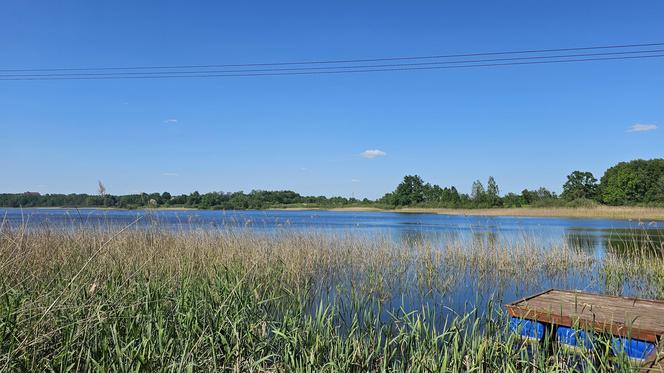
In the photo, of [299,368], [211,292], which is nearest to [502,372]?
[299,368]

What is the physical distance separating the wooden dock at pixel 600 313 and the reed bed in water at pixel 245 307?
282 mm

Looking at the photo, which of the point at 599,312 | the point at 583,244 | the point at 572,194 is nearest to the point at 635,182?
the point at 572,194

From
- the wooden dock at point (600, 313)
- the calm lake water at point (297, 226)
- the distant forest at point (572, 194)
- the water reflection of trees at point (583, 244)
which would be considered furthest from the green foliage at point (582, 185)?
the wooden dock at point (600, 313)

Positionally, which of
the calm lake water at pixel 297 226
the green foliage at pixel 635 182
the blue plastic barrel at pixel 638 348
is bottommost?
the blue plastic barrel at pixel 638 348

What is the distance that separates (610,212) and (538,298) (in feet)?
114

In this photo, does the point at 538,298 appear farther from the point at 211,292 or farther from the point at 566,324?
the point at 211,292

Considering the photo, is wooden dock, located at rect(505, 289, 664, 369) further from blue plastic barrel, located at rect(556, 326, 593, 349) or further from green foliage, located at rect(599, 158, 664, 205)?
green foliage, located at rect(599, 158, 664, 205)

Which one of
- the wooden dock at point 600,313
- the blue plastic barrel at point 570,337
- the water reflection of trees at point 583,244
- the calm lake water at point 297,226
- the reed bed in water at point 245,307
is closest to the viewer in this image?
the reed bed in water at point 245,307

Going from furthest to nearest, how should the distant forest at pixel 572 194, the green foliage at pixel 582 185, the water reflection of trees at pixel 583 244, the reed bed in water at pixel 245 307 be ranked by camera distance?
the green foliage at pixel 582 185 < the distant forest at pixel 572 194 < the water reflection of trees at pixel 583 244 < the reed bed in water at pixel 245 307

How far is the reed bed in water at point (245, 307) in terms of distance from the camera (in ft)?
9.29

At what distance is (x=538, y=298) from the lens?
508 centimetres

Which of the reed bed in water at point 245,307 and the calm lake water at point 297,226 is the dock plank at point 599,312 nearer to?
the reed bed in water at point 245,307

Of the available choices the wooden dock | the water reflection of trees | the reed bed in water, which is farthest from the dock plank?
the water reflection of trees

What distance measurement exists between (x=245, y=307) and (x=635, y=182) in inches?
2564
